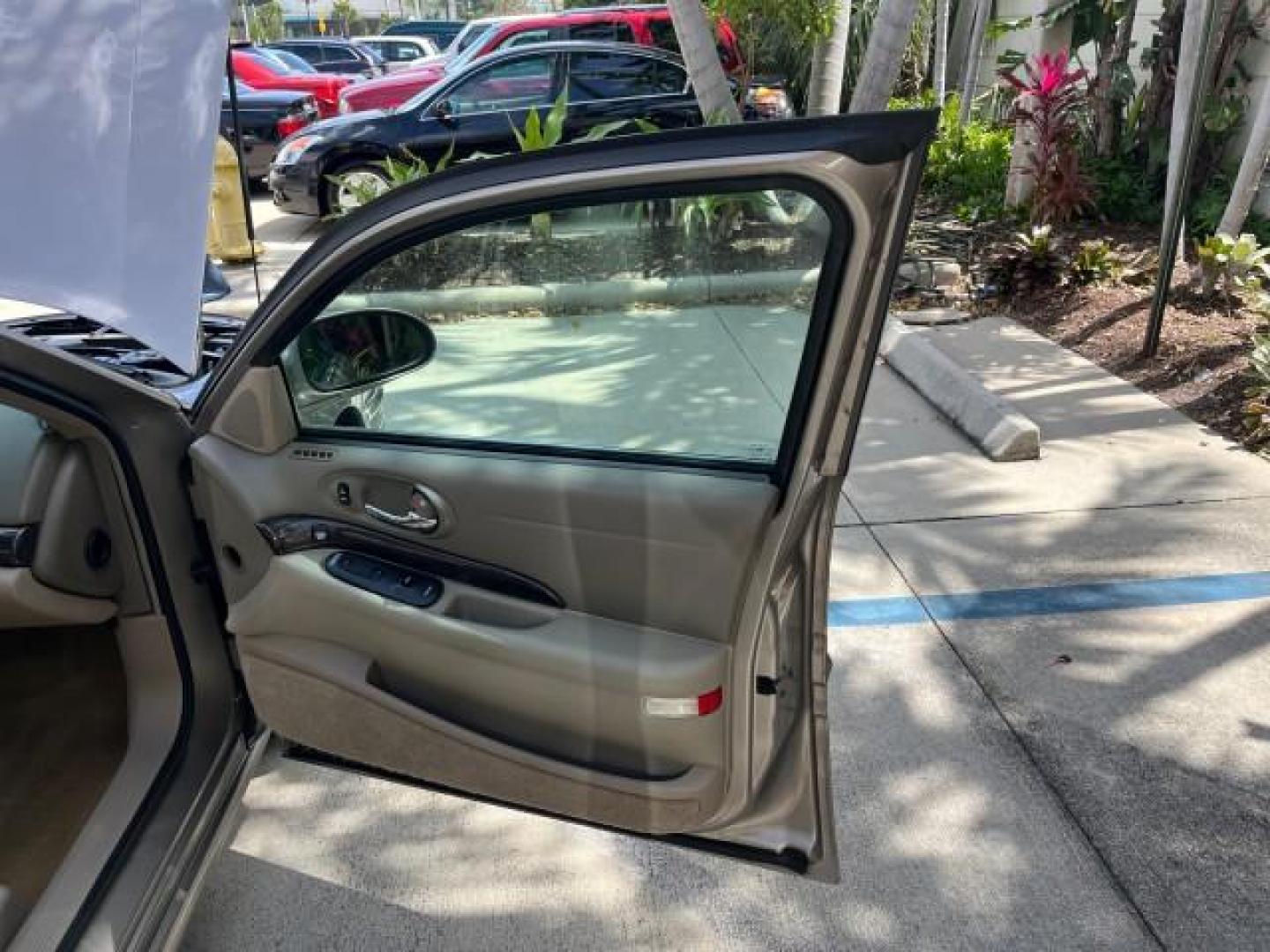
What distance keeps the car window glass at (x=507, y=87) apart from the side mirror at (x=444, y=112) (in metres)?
0.03

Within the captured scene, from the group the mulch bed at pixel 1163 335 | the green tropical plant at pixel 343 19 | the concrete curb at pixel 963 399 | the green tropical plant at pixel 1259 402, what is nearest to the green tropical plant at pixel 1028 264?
the mulch bed at pixel 1163 335

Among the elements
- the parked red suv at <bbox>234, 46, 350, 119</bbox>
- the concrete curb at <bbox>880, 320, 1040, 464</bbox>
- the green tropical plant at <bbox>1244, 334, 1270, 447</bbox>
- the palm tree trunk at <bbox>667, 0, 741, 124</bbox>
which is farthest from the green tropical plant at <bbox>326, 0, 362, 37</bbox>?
the green tropical plant at <bbox>1244, 334, 1270, 447</bbox>

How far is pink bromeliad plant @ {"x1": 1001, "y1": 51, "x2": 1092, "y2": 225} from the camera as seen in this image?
7.75 metres

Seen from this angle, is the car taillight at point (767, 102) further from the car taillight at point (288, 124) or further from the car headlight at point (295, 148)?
the car taillight at point (288, 124)

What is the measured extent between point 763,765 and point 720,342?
92cm

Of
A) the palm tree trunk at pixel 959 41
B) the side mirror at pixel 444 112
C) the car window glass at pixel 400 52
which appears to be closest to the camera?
the side mirror at pixel 444 112

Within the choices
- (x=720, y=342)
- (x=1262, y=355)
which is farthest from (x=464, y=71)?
(x=720, y=342)

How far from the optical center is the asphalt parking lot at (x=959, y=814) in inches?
89.2

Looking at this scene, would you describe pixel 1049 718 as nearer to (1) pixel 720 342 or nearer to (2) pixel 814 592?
(2) pixel 814 592

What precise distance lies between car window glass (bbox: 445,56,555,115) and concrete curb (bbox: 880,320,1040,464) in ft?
14.6

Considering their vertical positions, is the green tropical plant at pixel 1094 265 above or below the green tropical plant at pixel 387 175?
below

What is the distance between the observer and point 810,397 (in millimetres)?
1686

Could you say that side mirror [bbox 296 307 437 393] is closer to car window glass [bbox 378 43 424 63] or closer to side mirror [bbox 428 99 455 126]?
side mirror [bbox 428 99 455 126]

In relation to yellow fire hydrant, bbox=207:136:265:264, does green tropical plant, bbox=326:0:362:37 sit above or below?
above
